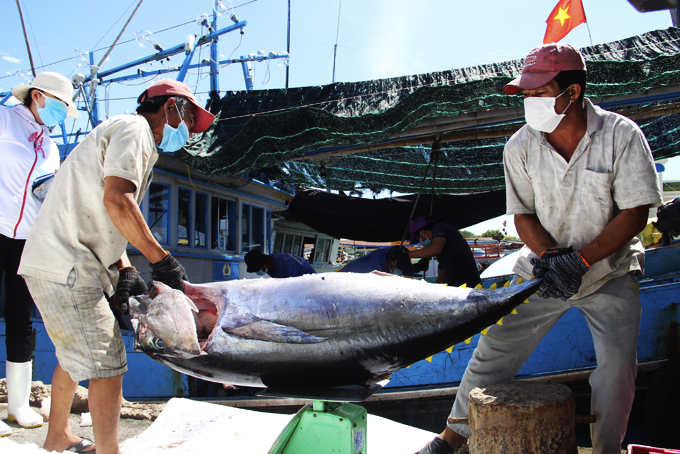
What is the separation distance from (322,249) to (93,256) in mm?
8488

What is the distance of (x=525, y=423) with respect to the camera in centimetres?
167

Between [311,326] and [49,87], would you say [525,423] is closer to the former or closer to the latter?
[311,326]

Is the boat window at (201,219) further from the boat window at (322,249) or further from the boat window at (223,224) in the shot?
the boat window at (322,249)

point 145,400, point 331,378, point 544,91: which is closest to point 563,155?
point 544,91

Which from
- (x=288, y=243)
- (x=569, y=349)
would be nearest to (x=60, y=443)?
(x=569, y=349)

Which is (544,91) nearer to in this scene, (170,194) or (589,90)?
(589,90)

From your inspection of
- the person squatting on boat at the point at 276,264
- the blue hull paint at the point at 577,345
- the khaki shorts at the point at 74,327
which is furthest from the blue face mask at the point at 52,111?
the blue hull paint at the point at 577,345

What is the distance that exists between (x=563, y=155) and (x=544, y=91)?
33 centimetres

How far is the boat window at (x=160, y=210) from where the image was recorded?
5.41 metres

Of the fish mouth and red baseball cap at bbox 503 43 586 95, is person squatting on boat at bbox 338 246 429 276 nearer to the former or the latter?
red baseball cap at bbox 503 43 586 95

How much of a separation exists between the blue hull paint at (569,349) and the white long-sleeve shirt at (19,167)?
1.88 m

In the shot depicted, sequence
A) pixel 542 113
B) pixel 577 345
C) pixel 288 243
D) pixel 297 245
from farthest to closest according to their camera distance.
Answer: pixel 297 245 → pixel 288 243 → pixel 577 345 → pixel 542 113

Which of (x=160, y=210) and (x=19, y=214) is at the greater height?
(x=160, y=210)

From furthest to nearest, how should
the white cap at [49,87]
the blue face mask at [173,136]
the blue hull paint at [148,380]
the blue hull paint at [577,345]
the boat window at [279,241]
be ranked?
1. the boat window at [279,241]
2. the blue hull paint at [148,380]
3. the blue hull paint at [577,345]
4. the white cap at [49,87]
5. the blue face mask at [173,136]
